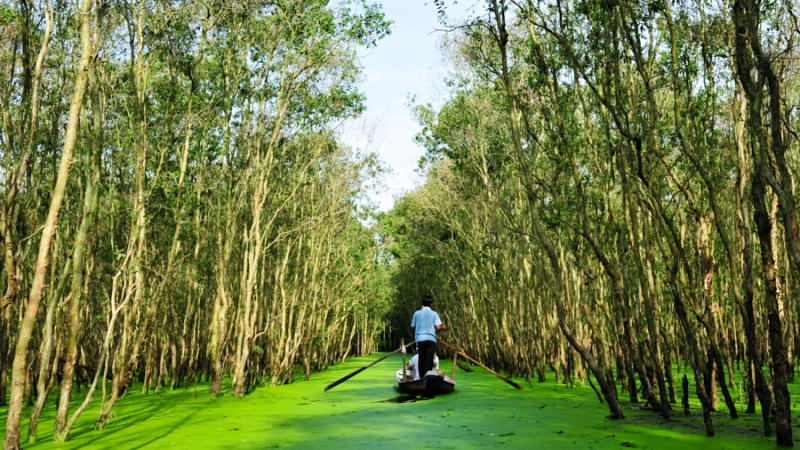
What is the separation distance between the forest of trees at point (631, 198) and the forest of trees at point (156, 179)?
4168 millimetres

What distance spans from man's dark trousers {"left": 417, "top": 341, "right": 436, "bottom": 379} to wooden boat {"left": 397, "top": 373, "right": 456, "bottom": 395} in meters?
0.22

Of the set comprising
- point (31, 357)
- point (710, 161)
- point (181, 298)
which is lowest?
point (31, 357)

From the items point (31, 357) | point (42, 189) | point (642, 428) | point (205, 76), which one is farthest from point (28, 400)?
point (642, 428)

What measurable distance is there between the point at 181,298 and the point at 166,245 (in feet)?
8.99

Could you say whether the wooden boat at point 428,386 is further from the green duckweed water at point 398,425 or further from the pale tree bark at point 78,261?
the pale tree bark at point 78,261

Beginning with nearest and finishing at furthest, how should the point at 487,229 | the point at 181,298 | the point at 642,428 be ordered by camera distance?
the point at 642,428
the point at 181,298
the point at 487,229

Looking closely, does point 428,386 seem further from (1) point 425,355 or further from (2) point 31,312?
(2) point 31,312

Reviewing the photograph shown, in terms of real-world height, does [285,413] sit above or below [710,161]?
below

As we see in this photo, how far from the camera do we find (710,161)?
8891 millimetres

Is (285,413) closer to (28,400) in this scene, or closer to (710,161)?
(28,400)

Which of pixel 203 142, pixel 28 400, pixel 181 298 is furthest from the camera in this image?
pixel 181 298

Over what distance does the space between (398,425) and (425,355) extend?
4165 mm

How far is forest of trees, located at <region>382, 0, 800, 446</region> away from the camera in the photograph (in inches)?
277

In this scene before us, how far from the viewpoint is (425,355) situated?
13062 mm
